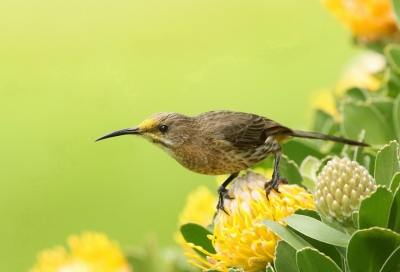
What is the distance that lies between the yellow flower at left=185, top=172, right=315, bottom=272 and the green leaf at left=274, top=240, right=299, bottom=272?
64mm

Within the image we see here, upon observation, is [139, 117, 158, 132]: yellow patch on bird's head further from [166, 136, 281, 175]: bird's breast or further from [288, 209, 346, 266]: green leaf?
[288, 209, 346, 266]: green leaf

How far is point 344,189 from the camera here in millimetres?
1173

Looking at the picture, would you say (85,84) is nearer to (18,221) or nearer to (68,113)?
(68,113)

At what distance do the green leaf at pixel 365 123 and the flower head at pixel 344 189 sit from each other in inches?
20.5

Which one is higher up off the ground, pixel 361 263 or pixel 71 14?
pixel 71 14

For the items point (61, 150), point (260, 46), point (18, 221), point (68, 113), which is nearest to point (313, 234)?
point (18, 221)

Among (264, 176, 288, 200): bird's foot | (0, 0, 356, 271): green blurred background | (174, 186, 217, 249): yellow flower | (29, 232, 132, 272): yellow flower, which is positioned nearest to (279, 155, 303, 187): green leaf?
(264, 176, 288, 200): bird's foot

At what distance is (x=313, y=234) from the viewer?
1.16 metres

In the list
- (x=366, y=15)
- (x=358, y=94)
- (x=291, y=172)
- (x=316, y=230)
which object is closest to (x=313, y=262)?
(x=316, y=230)

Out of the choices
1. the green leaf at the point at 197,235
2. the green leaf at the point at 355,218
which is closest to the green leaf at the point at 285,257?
the green leaf at the point at 355,218

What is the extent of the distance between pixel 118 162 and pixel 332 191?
601 centimetres

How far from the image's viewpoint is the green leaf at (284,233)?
118 cm

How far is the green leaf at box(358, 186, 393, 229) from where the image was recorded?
1095 mm

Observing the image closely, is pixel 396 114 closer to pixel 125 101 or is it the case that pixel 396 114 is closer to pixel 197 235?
pixel 197 235
